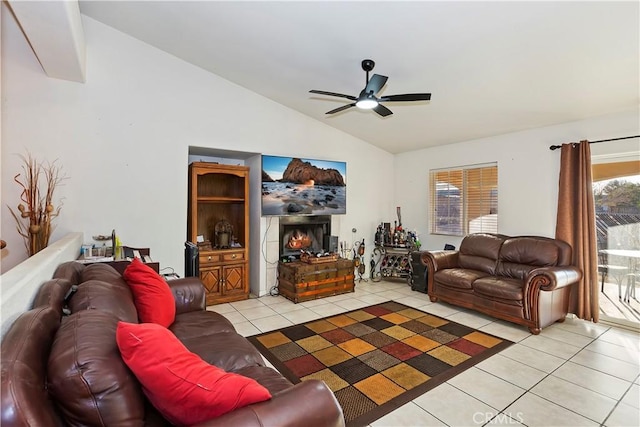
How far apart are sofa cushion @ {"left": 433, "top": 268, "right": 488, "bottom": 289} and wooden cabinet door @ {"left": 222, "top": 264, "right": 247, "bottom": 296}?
9.38ft

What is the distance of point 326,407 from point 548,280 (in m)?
3.26

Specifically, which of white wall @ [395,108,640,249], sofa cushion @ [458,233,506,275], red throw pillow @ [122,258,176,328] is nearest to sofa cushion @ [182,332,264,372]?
red throw pillow @ [122,258,176,328]

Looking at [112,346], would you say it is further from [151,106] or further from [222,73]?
[222,73]

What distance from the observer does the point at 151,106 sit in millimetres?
3959

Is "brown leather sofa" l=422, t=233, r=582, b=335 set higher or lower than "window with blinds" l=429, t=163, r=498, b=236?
lower

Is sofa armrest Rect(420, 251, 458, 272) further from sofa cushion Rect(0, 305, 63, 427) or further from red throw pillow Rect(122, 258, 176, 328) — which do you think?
sofa cushion Rect(0, 305, 63, 427)

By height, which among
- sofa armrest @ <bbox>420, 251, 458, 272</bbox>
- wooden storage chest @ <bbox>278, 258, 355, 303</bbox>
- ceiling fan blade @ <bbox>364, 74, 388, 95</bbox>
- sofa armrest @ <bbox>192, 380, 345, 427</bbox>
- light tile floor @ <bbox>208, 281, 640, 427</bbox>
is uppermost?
ceiling fan blade @ <bbox>364, 74, 388, 95</bbox>

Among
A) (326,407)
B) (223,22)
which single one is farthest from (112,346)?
(223,22)

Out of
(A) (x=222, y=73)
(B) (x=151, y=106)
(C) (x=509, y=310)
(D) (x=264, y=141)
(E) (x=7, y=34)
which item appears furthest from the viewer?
(D) (x=264, y=141)

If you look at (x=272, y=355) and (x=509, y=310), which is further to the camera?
(x=509, y=310)

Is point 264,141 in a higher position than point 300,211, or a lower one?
higher

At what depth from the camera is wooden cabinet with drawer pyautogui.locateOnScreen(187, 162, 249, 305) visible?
444 centimetres

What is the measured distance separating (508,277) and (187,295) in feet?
13.0

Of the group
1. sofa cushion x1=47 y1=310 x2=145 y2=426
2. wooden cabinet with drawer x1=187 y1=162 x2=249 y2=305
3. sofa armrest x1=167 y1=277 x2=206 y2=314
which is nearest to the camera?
sofa cushion x1=47 y1=310 x2=145 y2=426
